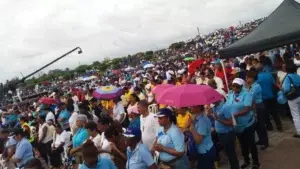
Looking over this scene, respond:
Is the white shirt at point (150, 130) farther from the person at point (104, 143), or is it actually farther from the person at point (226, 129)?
the person at point (226, 129)

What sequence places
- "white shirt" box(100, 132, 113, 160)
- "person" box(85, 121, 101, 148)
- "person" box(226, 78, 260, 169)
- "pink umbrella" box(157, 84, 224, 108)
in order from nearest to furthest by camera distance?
"pink umbrella" box(157, 84, 224, 108) → "white shirt" box(100, 132, 113, 160) → "person" box(85, 121, 101, 148) → "person" box(226, 78, 260, 169)

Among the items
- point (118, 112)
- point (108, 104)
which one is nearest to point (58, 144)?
point (118, 112)

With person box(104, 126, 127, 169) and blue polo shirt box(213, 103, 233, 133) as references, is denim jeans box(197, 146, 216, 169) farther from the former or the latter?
person box(104, 126, 127, 169)

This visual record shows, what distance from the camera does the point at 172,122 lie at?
14.7 feet

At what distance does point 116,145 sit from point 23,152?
95.2 inches

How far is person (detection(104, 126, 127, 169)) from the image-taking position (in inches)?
192

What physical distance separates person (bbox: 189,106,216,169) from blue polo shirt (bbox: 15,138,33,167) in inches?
133

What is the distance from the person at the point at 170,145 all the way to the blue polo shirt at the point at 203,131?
389mm

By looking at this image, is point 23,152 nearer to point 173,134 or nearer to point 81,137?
point 81,137

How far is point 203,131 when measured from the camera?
466 centimetres

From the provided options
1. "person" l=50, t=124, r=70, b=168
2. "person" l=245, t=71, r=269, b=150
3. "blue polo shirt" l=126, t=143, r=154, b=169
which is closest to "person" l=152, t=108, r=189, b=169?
"blue polo shirt" l=126, t=143, r=154, b=169

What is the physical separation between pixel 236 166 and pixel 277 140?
2.16 metres

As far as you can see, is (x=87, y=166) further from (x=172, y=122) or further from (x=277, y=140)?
(x=277, y=140)

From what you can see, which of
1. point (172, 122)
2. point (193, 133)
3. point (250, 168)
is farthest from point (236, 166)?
point (172, 122)
